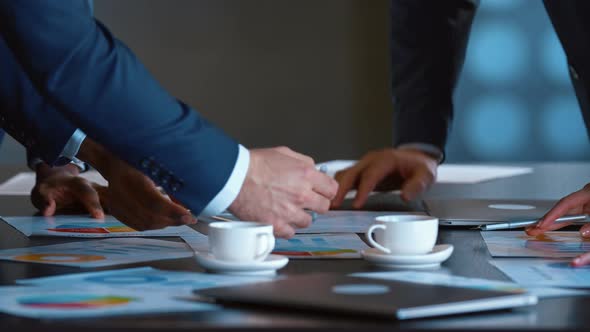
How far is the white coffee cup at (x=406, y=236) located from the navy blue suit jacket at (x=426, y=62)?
4.74 feet

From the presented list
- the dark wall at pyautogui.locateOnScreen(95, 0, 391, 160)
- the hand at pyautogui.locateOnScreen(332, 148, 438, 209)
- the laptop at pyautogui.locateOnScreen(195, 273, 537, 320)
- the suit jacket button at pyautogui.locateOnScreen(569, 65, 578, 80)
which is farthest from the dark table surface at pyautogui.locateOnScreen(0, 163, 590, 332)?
the dark wall at pyautogui.locateOnScreen(95, 0, 391, 160)

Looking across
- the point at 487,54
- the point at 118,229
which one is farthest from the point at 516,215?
the point at 487,54

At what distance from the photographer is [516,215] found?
1.79m

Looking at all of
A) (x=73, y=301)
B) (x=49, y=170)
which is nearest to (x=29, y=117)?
(x=49, y=170)

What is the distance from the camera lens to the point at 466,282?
3.76 feet

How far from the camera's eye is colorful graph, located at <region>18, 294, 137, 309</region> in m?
0.99

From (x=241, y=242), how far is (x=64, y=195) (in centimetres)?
96

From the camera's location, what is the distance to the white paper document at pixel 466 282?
1080mm

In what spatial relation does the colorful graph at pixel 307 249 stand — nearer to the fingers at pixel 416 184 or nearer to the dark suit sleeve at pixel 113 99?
the dark suit sleeve at pixel 113 99

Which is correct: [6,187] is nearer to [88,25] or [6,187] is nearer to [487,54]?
[88,25]

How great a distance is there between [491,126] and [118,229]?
5.52 m

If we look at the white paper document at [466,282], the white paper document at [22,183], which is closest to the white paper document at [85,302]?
the white paper document at [466,282]

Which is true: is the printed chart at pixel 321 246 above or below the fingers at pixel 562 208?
Answer: below

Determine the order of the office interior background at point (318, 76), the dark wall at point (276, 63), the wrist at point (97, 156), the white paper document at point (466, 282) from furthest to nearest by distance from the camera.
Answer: the dark wall at point (276, 63) < the office interior background at point (318, 76) < the wrist at point (97, 156) < the white paper document at point (466, 282)
